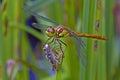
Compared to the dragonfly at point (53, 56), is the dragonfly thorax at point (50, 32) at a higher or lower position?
higher

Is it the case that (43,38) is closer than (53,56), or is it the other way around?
(53,56)

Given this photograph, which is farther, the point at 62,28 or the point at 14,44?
the point at 14,44

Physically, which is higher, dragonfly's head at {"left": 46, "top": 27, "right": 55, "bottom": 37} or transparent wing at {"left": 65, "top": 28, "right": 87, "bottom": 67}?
dragonfly's head at {"left": 46, "top": 27, "right": 55, "bottom": 37}

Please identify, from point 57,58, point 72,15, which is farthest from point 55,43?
point 72,15

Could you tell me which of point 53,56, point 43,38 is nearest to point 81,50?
point 53,56

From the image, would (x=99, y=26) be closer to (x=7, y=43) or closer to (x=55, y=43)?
(x=55, y=43)

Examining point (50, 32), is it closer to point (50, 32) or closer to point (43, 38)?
point (50, 32)

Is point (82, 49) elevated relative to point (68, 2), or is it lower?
lower

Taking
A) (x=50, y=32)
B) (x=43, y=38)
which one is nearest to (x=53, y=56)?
(x=50, y=32)

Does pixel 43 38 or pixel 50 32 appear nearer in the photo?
pixel 50 32

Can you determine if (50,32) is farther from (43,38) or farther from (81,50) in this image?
(43,38)

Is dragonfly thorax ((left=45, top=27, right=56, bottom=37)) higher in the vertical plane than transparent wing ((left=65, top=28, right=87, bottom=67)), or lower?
higher
